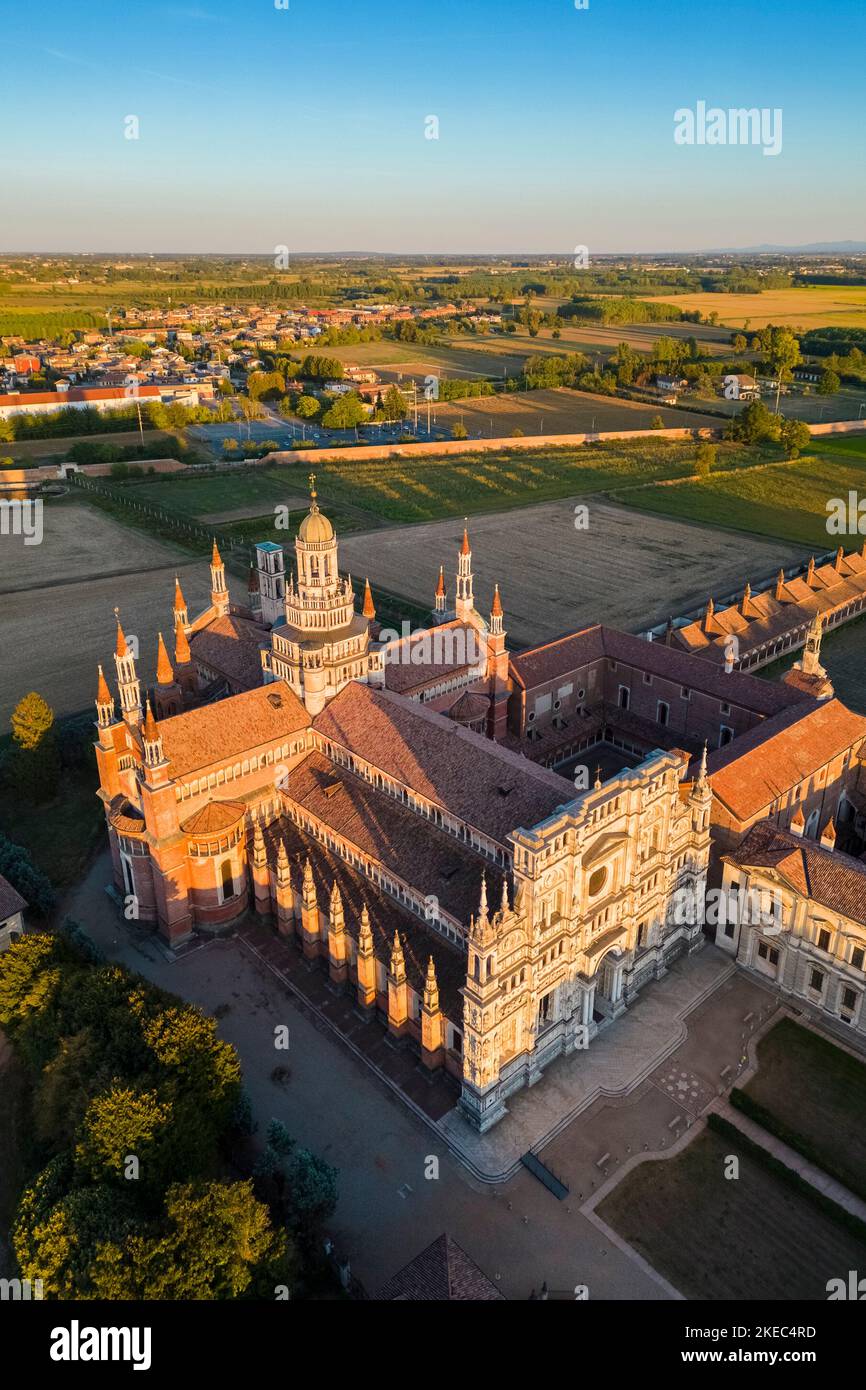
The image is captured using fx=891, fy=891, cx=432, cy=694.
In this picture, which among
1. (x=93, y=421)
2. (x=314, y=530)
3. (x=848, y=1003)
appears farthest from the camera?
(x=93, y=421)

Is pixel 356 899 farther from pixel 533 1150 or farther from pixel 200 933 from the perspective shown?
pixel 533 1150

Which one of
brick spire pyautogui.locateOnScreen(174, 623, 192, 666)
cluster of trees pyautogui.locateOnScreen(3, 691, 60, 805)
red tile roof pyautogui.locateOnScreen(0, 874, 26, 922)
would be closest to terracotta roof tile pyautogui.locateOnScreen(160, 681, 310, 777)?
red tile roof pyautogui.locateOnScreen(0, 874, 26, 922)

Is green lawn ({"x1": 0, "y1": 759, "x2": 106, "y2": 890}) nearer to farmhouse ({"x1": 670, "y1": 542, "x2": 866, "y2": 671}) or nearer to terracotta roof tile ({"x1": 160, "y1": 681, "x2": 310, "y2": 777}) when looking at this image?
terracotta roof tile ({"x1": 160, "y1": 681, "x2": 310, "y2": 777})

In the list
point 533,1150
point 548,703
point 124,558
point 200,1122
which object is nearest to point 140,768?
point 200,1122

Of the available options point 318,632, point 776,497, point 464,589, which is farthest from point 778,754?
point 776,497

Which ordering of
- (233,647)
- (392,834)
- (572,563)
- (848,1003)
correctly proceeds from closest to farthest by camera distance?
(848,1003), (392,834), (233,647), (572,563)

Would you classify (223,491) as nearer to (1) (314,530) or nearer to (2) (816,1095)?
(1) (314,530)
